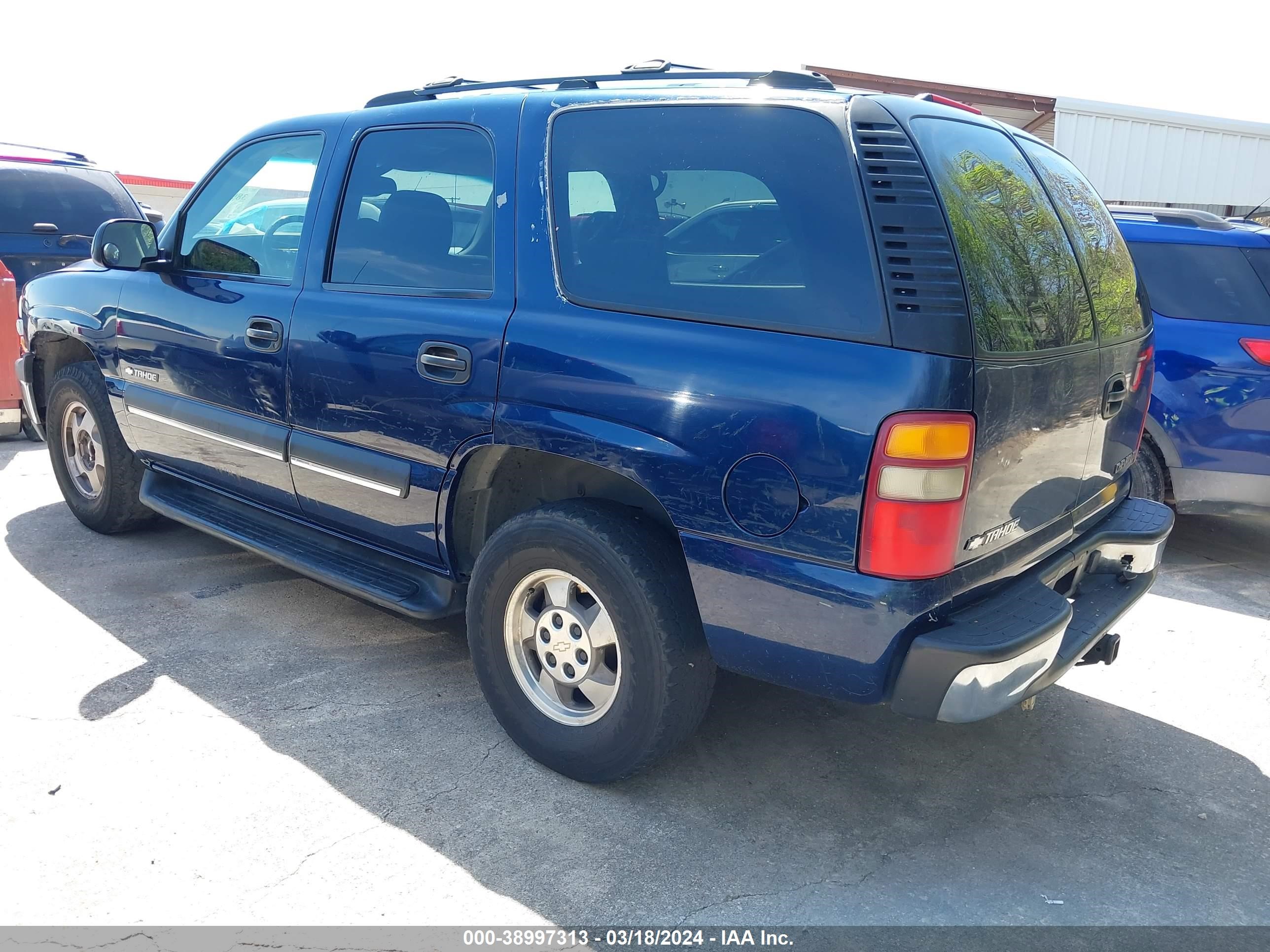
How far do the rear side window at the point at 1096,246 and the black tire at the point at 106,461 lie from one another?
13.3ft

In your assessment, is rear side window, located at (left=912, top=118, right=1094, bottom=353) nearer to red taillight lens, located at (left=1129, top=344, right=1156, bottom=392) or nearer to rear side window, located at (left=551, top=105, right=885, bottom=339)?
rear side window, located at (left=551, top=105, right=885, bottom=339)

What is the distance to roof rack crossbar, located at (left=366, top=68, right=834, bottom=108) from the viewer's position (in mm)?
2807

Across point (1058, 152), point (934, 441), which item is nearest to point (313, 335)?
point (934, 441)

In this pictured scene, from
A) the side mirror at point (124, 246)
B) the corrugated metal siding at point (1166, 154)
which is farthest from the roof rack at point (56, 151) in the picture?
the corrugated metal siding at point (1166, 154)

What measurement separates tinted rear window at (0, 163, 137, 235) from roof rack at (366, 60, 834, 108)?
19.2 ft

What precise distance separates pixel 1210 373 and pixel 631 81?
11.1ft

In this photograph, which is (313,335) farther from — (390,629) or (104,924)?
(104,924)

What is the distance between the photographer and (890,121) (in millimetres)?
2564

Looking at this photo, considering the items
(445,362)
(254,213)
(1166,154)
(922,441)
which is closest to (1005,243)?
(922,441)

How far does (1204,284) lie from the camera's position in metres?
5.18

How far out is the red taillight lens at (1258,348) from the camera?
16.1 ft

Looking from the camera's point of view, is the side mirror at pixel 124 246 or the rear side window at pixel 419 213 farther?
the side mirror at pixel 124 246

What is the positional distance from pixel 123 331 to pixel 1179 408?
4908mm

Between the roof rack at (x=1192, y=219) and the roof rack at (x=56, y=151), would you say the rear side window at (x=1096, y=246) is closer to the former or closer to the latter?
the roof rack at (x=1192, y=219)
